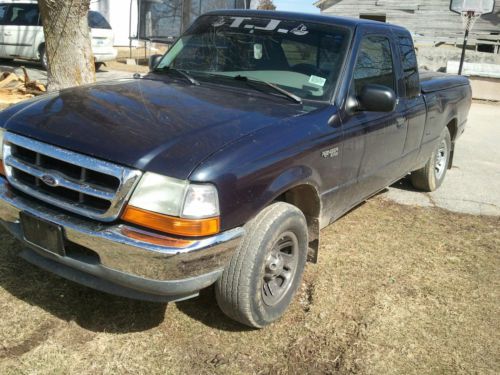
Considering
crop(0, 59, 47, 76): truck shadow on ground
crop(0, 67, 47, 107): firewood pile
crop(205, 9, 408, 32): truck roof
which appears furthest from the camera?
crop(0, 59, 47, 76): truck shadow on ground

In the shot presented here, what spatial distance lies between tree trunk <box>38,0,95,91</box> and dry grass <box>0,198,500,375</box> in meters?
3.66

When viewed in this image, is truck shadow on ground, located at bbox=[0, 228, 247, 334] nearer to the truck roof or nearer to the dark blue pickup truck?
the dark blue pickup truck

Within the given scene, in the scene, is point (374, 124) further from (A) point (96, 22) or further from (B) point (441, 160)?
(A) point (96, 22)

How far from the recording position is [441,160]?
6.52m

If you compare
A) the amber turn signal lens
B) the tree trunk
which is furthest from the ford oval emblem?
the tree trunk

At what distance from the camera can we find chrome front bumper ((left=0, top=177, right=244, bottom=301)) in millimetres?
2561

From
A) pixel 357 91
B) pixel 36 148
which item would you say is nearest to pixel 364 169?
pixel 357 91

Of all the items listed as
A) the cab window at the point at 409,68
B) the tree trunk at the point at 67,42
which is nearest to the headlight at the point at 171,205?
the cab window at the point at 409,68

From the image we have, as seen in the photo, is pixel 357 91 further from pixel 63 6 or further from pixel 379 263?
pixel 63 6

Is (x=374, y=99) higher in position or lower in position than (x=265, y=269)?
higher

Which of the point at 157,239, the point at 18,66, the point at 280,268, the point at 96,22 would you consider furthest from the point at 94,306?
the point at 18,66

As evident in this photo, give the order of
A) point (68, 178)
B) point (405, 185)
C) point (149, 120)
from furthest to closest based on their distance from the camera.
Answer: point (405, 185), point (149, 120), point (68, 178)

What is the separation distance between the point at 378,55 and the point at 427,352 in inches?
93.4

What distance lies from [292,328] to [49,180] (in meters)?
1.71
